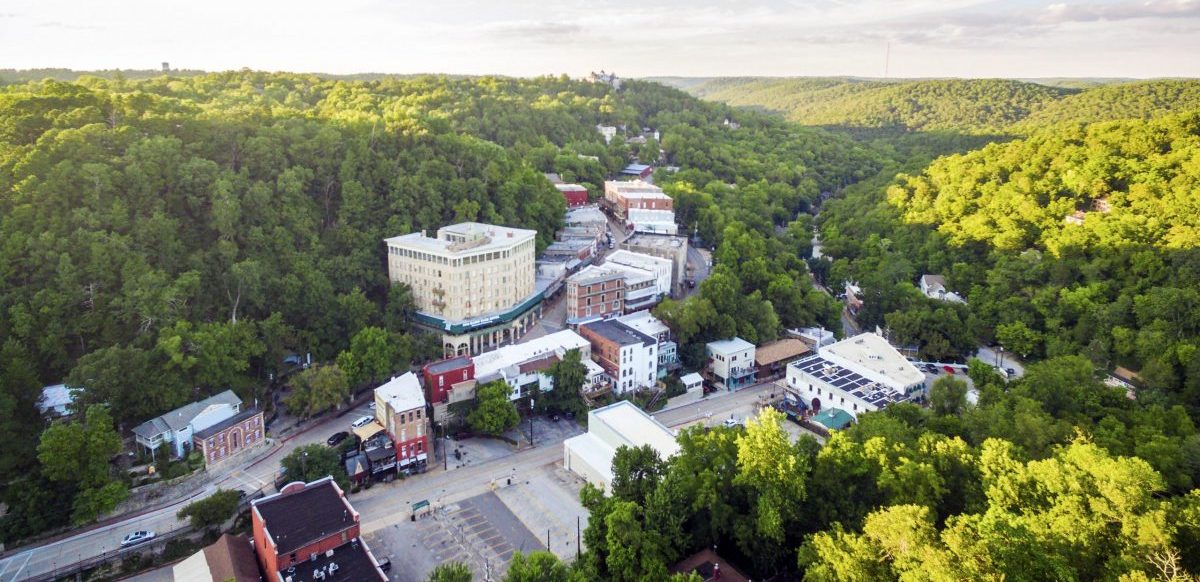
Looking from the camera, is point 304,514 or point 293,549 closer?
point 293,549

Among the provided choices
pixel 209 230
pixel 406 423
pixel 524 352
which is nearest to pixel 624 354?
pixel 524 352

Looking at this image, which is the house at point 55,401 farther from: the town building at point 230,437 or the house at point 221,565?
the house at point 221,565

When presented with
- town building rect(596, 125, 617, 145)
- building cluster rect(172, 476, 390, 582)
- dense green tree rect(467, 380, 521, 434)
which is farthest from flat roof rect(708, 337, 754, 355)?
town building rect(596, 125, 617, 145)

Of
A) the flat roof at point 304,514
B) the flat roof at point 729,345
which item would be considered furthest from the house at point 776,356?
the flat roof at point 304,514

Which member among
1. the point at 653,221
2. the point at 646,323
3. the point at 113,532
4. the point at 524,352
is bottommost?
the point at 113,532

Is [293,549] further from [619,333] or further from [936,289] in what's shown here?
[936,289]

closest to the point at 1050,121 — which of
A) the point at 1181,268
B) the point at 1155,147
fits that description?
the point at 1155,147
